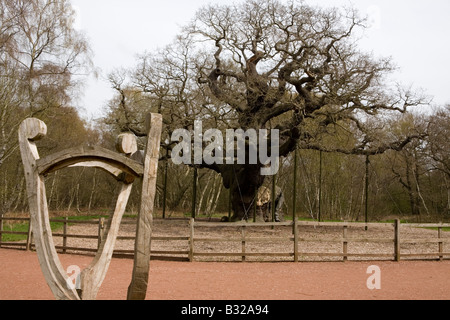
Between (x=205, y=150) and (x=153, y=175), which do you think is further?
(x=205, y=150)

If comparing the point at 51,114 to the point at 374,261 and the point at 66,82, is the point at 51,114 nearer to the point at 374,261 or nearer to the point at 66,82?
the point at 66,82

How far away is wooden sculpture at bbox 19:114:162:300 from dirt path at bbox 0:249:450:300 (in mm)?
3195

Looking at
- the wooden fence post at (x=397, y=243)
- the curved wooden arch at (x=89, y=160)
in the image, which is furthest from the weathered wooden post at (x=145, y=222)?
the wooden fence post at (x=397, y=243)

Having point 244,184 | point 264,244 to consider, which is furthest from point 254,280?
point 244,184

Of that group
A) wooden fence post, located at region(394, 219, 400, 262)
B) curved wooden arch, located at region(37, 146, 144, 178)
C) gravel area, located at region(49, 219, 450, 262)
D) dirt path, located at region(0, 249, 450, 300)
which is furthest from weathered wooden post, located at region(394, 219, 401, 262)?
curved wooden arch, located at region(37, 146, 144, 178)

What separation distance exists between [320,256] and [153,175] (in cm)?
937

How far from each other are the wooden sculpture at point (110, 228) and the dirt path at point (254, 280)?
3195mm

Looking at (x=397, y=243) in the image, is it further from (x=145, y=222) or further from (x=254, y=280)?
(x=145, y=222)

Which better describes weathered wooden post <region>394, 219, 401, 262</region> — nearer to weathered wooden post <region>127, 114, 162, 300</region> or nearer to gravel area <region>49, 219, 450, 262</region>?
gravel area <region>49, 219, 450, 262</region>

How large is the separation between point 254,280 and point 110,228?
5.54m

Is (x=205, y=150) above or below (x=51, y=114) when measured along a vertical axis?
below

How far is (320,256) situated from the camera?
1292cm
